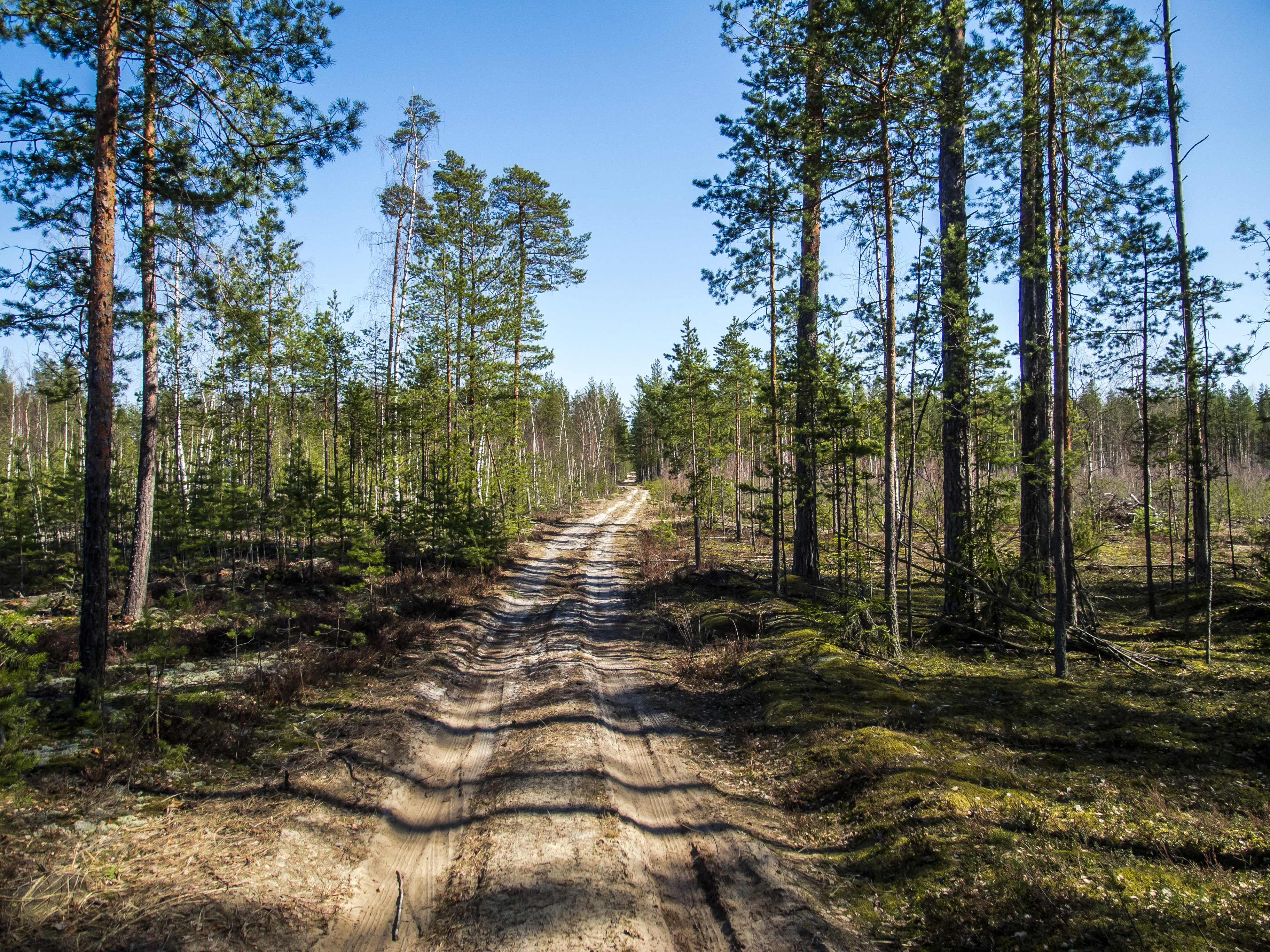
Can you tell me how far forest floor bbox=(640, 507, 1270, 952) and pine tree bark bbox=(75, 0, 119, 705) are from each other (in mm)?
7485

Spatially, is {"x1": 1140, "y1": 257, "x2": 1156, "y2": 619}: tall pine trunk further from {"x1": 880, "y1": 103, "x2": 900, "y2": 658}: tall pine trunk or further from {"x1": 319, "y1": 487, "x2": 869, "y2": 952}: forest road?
{"x1": 319, "y1": 487, "x2": 869, "y2": 952}: forest road

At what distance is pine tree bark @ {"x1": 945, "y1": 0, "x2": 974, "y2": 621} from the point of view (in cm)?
970

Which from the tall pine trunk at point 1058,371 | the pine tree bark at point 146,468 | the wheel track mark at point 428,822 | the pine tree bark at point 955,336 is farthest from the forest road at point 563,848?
the pine tree bark at point 146,468

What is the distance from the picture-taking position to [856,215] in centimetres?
1074

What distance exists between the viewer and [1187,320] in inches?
519

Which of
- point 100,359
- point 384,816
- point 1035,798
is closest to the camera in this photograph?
point 1035,798

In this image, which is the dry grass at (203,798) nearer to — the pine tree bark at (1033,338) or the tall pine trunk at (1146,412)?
the pine tree bark at (1033,338)

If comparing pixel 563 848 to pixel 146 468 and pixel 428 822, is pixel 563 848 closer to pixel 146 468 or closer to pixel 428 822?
pixel 428 822

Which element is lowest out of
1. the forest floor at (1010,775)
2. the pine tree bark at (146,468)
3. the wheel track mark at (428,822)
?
the wheel track mark at (428,822)

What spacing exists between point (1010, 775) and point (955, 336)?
298 inches

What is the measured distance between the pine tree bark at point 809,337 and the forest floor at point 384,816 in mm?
6549

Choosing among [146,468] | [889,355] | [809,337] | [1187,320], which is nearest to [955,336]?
[889,355]

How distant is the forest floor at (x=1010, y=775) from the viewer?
12.9 ft

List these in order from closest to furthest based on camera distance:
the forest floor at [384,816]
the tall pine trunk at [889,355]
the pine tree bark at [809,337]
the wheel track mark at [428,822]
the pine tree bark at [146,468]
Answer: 1. the forest floor at [384,816]
2. the wheel track mark at [428,822]
3. the tall pine trunk at [889,355]
4. the pine tree bark at [809,337]
5. the pine tree bark at [146,468]
